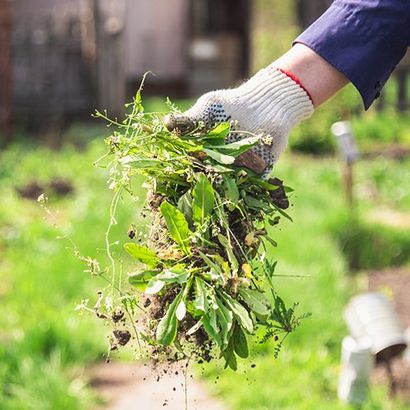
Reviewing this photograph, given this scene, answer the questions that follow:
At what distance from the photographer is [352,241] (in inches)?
345

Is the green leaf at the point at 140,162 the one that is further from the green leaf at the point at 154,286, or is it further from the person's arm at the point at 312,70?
the person's arm at the point at 312,70

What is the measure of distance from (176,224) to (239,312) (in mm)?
252

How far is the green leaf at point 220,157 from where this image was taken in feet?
8.21

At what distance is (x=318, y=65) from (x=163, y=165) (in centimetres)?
50

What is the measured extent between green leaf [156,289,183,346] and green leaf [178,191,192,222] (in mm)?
184

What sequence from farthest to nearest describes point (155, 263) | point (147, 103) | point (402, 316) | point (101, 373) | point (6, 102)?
point (147, 103) → point (6, 102) → point (402, 316) → point (101, 373) → point (155, 263)

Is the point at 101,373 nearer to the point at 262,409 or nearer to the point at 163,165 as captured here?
the point at 262,409

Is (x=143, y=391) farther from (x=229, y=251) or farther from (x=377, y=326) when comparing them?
(x=229, y=251)

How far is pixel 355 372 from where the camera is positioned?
4.86m

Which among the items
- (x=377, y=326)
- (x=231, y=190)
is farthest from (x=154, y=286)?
(x=377, y=326)

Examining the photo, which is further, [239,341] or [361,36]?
[361,36]

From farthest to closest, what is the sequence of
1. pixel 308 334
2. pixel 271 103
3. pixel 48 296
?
pixel 48 296, pixel 308 334, pixel 271 103

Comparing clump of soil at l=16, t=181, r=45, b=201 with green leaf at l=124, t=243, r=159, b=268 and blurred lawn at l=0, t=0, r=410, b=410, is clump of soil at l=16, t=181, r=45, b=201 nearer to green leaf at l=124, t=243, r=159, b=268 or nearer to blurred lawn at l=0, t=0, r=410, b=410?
blurred lawn at l=0, t=0, r=410, b=410

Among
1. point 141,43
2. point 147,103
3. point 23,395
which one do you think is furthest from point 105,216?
point 141,43
